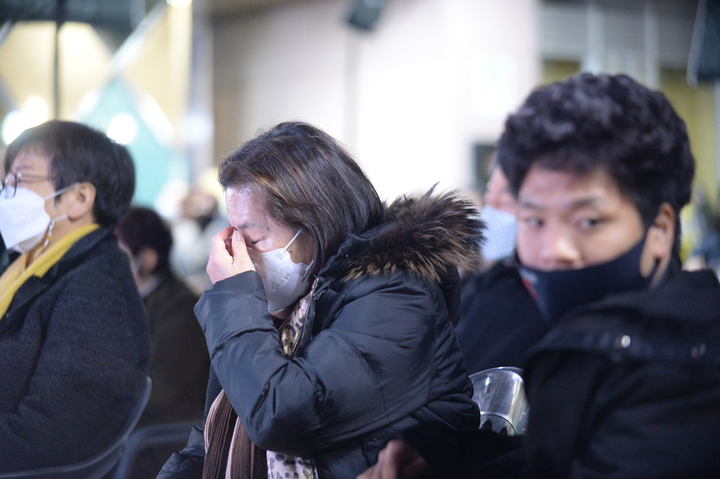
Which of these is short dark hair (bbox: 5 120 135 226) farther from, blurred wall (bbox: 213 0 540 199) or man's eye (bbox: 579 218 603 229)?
blurred wall (bbox: 213 0 540 199)

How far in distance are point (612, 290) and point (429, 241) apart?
494mm

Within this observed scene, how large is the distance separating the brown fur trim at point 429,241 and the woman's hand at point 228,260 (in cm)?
26

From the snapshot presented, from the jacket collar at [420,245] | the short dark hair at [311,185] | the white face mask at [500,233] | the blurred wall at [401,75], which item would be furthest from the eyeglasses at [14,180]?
the blurred wall at [401,75]

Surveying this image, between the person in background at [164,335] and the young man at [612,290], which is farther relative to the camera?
the person in background at [164,335]

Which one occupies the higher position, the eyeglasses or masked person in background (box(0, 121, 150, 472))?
the eyeglasses

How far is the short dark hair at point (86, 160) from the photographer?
2.00 meters

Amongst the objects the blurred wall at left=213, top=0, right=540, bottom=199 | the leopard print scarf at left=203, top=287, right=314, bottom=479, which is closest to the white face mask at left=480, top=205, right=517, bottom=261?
the leopard print scarf at left=203, top=287, right=314, bottom=479

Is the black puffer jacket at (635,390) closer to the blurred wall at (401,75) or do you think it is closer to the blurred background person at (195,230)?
the blurred background person at (195,230)

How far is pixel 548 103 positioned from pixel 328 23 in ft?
27.8

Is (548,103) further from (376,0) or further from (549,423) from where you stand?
(376,0)

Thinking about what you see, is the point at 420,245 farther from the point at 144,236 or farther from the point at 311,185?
the point at 144,236

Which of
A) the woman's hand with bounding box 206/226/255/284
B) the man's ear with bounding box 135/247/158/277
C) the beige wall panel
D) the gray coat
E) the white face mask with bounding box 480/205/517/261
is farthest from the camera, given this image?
the man's ear with bounding box 135/247/158/277

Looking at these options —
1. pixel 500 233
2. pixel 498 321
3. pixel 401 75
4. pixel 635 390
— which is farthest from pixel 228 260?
pixel 401 75

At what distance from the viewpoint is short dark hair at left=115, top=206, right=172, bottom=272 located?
126 inches
